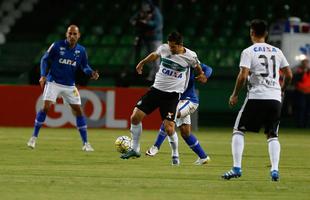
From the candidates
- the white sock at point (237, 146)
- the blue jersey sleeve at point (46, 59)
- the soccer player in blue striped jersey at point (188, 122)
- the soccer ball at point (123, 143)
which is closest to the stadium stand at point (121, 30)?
the blue jersey sleeve at point (46, 59)

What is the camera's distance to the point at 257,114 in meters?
11.9

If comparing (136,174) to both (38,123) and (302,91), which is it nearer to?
(38,123)

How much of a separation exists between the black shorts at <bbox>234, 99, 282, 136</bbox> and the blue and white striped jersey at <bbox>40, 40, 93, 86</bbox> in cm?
586

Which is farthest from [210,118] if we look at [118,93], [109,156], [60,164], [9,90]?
[60,164]

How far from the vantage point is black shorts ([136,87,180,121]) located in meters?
14.4

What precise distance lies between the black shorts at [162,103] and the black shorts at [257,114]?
8.46 feet

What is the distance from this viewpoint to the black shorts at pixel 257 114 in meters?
11.9

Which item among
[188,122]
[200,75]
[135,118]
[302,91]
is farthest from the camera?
[302,91]

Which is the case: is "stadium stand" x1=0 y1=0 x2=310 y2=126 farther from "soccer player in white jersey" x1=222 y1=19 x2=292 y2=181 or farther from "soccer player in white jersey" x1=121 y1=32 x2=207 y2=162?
"soccer player in white jersey" x1=222 y1=19 x2=292 y2=181

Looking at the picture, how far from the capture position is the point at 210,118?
94.8 ft

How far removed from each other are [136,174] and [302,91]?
611 inches

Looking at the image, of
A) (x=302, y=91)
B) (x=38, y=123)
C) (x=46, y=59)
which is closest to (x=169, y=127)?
(x=46, y=59)

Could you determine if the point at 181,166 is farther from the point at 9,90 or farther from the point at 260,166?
the point at 9,90

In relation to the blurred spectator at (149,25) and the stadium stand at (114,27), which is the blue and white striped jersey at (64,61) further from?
the stadium stand at (114,27)
